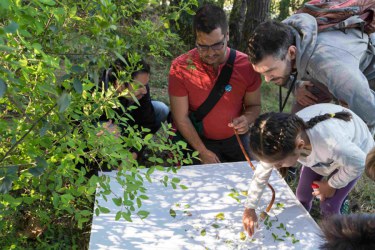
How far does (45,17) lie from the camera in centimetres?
143

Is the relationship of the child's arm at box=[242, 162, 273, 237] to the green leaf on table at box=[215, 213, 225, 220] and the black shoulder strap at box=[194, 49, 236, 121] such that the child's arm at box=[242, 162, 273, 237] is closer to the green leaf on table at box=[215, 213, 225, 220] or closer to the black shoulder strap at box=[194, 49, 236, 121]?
the green leaf on table at box=[215, 213, 225, 220]

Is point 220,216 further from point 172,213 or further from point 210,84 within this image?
point 210,84

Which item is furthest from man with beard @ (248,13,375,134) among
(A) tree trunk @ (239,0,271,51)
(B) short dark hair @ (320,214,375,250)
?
(A) tree trunk @ (239,0,271,51)

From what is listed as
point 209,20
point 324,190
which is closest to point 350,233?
point 324,190

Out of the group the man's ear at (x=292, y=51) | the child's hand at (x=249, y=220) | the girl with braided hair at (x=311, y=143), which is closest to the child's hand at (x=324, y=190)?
the girl with braided hair at (x=311, y=143)

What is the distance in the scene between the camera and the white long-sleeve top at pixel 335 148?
211 cm

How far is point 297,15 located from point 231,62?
27.9 inches

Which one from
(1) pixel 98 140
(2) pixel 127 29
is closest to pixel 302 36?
(2) pixel 127 29

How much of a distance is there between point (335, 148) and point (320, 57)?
0.50 metres

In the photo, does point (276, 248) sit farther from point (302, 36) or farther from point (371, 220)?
point (302, 36)

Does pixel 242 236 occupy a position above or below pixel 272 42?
below

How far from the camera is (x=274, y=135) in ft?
6.60

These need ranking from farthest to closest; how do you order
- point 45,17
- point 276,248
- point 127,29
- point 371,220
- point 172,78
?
1. point 172,78
2. point 127,29
3. point 276,248
4. point 45,17
5. point 371,220

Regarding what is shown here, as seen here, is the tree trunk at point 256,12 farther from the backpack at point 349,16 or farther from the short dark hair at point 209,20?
the backpack at point 349,16
